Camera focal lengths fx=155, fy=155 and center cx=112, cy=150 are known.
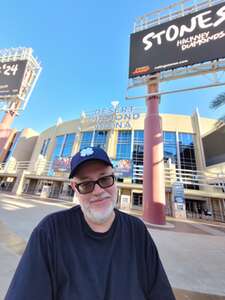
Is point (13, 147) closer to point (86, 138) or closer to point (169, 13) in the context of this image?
point (86, 138)

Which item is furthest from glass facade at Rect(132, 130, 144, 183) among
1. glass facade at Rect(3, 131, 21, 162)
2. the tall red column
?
glass facade at Rect(3, 131, 21, 162)

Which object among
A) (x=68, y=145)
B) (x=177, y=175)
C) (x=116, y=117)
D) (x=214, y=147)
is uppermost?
(x=116, y=117)

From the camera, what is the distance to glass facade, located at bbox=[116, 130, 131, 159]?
837 inches

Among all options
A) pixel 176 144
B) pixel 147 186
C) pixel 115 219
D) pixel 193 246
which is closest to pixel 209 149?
pixel 176 144

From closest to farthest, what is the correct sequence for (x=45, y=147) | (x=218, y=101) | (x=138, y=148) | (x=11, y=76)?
(x=218, y=101) → (x=11, y=76) → (x=138, y=148) → (x=45, y=147)

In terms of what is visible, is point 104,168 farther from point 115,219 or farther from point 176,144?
point 176,144

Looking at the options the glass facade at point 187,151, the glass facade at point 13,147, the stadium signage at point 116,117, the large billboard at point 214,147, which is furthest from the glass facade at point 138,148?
the glass facade at point 13,147

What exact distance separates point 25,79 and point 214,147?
2373cm

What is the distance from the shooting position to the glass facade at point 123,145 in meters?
21.2

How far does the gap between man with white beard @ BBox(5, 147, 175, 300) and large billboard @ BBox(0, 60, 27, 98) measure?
14.3 m

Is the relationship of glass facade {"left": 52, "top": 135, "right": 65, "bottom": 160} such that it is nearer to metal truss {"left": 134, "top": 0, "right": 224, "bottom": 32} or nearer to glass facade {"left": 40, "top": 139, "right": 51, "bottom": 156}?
glass facade {"left": 40, "top": 139, "right": 51, "bottom": 156}

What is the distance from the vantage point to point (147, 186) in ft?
26.8

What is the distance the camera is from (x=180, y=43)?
8.10m

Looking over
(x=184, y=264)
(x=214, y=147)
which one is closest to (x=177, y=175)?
(x=214, y=147)
